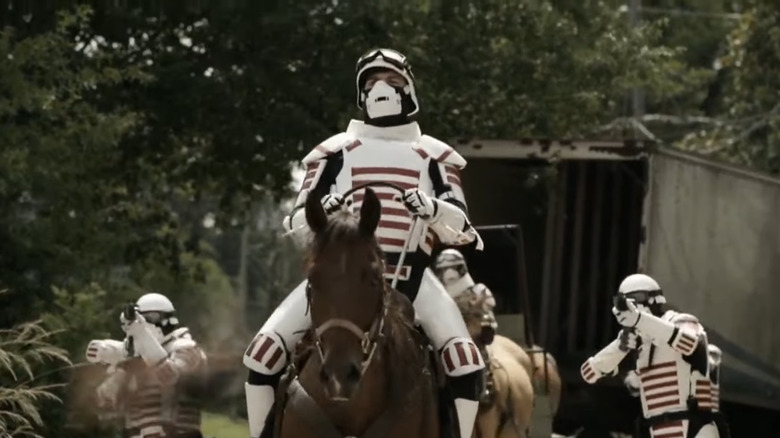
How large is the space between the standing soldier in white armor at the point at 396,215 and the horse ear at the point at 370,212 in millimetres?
514

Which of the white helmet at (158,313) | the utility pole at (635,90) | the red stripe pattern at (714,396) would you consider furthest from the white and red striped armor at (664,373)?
the utility pole at (635,90)

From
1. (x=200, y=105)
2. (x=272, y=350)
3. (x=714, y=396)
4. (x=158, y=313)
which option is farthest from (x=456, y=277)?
(x=200, y=105)

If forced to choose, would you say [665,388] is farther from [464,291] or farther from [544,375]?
[544,375]

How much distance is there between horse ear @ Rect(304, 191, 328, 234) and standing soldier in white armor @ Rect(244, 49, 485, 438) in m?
0.51

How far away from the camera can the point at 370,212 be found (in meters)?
9.86

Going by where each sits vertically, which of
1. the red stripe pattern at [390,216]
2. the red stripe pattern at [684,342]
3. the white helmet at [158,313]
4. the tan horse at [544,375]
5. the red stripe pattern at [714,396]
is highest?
the red stripe pattern at [390,216]

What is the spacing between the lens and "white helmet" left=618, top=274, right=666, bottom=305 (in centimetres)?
1627

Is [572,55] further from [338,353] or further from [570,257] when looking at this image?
[338,353]

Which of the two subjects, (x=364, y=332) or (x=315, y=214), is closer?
(x=364, y=332)

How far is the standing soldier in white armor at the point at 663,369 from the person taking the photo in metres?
15.9

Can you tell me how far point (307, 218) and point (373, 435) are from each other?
1102 millimetres

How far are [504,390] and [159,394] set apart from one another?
2889 millimetres

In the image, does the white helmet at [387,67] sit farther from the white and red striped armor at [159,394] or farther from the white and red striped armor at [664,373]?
the white and red striped armor at [664,373]

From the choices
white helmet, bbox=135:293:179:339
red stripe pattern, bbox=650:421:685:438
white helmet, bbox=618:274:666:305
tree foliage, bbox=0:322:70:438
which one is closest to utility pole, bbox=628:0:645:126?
white helmet, bbox=618:274:666:305
